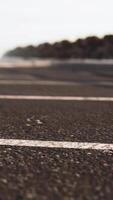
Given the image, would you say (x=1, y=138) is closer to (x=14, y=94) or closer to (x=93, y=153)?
(x=93, y=153)

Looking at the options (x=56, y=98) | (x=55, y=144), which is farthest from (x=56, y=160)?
(x=56, y=98)

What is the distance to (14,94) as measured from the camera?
570 centimetres

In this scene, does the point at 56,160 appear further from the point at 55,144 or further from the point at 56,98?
the point at 56,98

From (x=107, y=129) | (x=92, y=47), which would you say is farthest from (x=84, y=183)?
(x=92, y=47)

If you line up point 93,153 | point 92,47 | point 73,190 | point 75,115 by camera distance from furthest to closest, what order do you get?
point 92,47, point 75,115, point 93,153, point 73,190

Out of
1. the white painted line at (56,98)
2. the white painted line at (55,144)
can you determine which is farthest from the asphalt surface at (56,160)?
the white painted line at (56,98)

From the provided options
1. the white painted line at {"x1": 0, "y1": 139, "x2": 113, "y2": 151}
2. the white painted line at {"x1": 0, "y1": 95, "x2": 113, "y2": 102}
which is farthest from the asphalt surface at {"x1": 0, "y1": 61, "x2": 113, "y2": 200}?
the white painted line at {"x1": 0, "y1": 95, "x2": 113, "y2": 102}

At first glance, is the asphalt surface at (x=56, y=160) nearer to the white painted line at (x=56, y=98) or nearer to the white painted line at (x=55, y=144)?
the white painted line at (x=55, y=144)

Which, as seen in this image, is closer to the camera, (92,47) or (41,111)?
(41,111)

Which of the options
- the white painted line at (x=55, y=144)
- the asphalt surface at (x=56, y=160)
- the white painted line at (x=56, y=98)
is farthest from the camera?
the white painted line at (x=56, y=98)

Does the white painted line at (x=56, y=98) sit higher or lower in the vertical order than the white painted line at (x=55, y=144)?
lower

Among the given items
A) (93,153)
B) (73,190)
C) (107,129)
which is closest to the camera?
(73,190)

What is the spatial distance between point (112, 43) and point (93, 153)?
6290cm

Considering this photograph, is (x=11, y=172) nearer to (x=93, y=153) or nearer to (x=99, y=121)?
(x=93, y=153)
